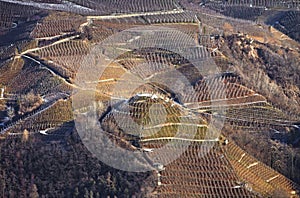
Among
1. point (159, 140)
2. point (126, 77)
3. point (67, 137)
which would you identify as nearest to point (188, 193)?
point (159, 140)

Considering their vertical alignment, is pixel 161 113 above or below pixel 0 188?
above

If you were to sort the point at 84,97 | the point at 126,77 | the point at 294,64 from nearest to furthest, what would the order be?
the point at 84,97, the point at 126,77, the point at 294,64

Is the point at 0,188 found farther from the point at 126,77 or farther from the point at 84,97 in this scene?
the point at 126,77

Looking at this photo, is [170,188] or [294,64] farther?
[294,64]

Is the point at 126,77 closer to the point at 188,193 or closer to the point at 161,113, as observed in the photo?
the point at 161,113

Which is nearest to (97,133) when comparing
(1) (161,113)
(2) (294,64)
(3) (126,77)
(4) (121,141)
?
(4) (121,141)

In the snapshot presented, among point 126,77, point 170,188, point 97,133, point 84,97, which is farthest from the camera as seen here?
point 126,77
